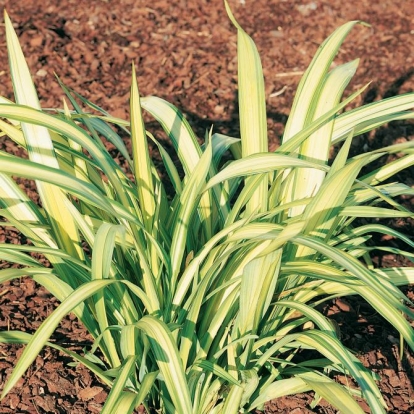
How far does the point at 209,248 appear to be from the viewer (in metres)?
1.45

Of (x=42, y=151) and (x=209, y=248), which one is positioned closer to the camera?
(x=209, y=248)

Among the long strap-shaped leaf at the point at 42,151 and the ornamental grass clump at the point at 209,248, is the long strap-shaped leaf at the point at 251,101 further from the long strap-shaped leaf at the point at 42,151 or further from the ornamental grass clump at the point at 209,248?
the long strap-shaped leaf at the point at 42,151

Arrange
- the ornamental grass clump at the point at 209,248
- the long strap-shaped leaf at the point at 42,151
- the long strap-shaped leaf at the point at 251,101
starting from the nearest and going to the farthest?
the ornamental grass clump at the point at 209,248 → the long strap-shaped leaf at the point at 42,151 → the long strap-shaped leaf at the point at 251,101

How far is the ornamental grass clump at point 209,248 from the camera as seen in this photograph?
1.34 metres

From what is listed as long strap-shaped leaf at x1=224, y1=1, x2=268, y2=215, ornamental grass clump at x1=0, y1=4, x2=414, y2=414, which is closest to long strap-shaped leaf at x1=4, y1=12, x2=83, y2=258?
ornamental grass clump at x1=0, y1=4, x2=414, y2=414

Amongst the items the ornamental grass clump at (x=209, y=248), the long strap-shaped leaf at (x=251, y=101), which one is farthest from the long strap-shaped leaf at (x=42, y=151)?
the long strap-shaped leaf at (x=251, y=101)

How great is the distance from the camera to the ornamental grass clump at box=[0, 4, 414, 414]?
1.34m

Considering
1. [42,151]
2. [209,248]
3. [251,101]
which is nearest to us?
[209,248]

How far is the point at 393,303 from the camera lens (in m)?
1.32

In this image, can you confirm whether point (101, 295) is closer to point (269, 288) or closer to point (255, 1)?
point (269, 288)

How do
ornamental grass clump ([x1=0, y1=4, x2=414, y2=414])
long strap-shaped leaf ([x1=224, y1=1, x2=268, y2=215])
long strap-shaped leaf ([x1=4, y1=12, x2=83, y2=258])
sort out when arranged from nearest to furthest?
ornamental grass clump ([x1=0, y1=4, x2=414, y2=414]) → long strap-shaped leaf ([x1=4, y1=12, x2=83, y2=258]) → long strap-shaped leaf ([x1=224, y1=1, x2=268, y2=215])

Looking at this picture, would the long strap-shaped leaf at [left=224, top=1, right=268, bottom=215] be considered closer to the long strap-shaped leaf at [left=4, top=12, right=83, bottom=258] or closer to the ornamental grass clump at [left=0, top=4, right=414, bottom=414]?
the ornamental grass clump at [left=0, top=4, right=414, bottom=414]

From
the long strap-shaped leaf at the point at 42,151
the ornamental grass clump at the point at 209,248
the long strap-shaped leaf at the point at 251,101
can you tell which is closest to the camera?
the ornamental grass clump at the point at 209,248

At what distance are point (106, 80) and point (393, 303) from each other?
2.10m
